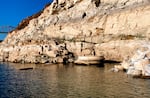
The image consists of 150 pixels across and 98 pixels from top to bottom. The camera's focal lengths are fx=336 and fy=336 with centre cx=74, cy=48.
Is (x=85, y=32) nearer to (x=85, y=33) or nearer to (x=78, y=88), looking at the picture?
(x=85, y=33)

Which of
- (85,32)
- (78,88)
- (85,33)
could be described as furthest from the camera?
(85,32)

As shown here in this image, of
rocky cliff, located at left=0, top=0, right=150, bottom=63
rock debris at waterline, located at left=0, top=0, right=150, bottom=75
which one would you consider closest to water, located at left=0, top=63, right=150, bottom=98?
rocky cliff, located at left=0, top=0, right=150, bottom=63

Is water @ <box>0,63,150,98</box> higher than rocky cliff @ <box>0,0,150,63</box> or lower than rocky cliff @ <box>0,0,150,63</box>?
lower

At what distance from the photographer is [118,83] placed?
36125 mm

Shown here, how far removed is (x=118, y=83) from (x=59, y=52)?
35833 mm

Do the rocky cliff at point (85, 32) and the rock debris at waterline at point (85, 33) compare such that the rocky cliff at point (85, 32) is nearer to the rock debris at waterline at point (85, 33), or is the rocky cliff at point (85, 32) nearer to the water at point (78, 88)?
the rock debris at waterline at point (85, 33)

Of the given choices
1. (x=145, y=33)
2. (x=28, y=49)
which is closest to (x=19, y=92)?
(x=145, y=33)

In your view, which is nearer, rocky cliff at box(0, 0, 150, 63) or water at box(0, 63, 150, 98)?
water at box(0, 63, 150, 98)

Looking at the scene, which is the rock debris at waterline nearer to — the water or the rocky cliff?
the rocky cliff

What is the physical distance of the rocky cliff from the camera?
60822 mm

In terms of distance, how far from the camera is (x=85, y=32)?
7319cm

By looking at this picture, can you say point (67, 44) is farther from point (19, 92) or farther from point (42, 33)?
point (19, 92)

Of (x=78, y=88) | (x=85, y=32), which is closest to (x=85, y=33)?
(x=85, y=32)

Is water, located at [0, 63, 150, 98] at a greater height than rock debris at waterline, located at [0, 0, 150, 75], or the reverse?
rock debris at waterline, located at [0, 0, 150, 75]
